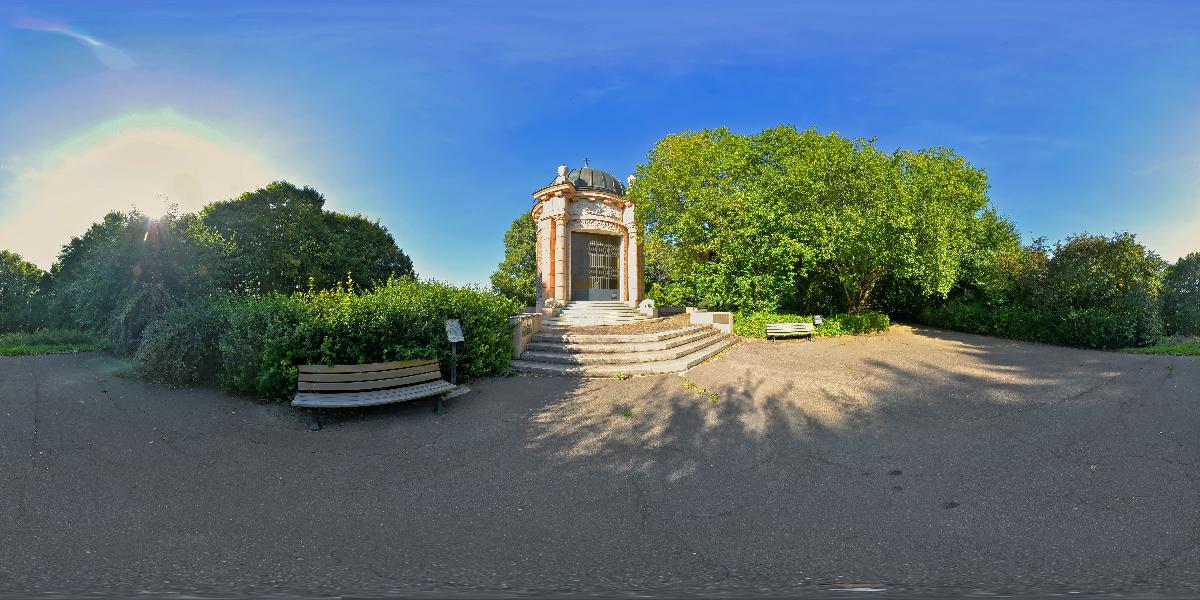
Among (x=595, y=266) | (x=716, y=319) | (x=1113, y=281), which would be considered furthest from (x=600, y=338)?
(x=1113, y=281)

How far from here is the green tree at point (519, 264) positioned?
1174 inches

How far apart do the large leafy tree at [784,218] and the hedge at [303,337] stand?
993 cm

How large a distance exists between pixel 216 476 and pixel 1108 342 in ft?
63.7

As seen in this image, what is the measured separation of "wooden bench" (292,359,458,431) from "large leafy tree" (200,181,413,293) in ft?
46.1

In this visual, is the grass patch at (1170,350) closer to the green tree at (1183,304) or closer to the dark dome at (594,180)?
the green tree at (1183,304)

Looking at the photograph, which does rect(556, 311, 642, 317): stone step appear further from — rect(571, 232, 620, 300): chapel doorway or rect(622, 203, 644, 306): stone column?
rect(622, 203, 644, 306): stone column

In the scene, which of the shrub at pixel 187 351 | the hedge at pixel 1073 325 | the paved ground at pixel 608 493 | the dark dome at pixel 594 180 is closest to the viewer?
the paved ground at pixel 608 493

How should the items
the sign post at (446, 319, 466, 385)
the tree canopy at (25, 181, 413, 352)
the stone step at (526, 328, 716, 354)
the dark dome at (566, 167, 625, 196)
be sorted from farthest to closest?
the dark dome at (566, 167, 625, 196) < the tree canopy at (25, 181, 413, 352) < the stone step at (526, 328, 716, 354) < the sign post at (446, 319, 466, 385)

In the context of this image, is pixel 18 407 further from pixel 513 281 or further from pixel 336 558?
pixel 513 281

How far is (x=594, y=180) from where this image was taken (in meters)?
20.3

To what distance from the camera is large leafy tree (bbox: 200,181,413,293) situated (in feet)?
65.7

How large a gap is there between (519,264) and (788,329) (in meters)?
20.8

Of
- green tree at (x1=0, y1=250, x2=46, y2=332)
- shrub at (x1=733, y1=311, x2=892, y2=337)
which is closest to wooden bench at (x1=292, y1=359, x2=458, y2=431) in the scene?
shrub at (x1=733, y1=311, x2=892, y2=337)

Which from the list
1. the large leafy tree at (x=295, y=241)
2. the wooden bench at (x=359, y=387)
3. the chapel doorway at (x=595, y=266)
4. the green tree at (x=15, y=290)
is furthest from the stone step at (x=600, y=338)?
the green tree at (x=15, y=290)
